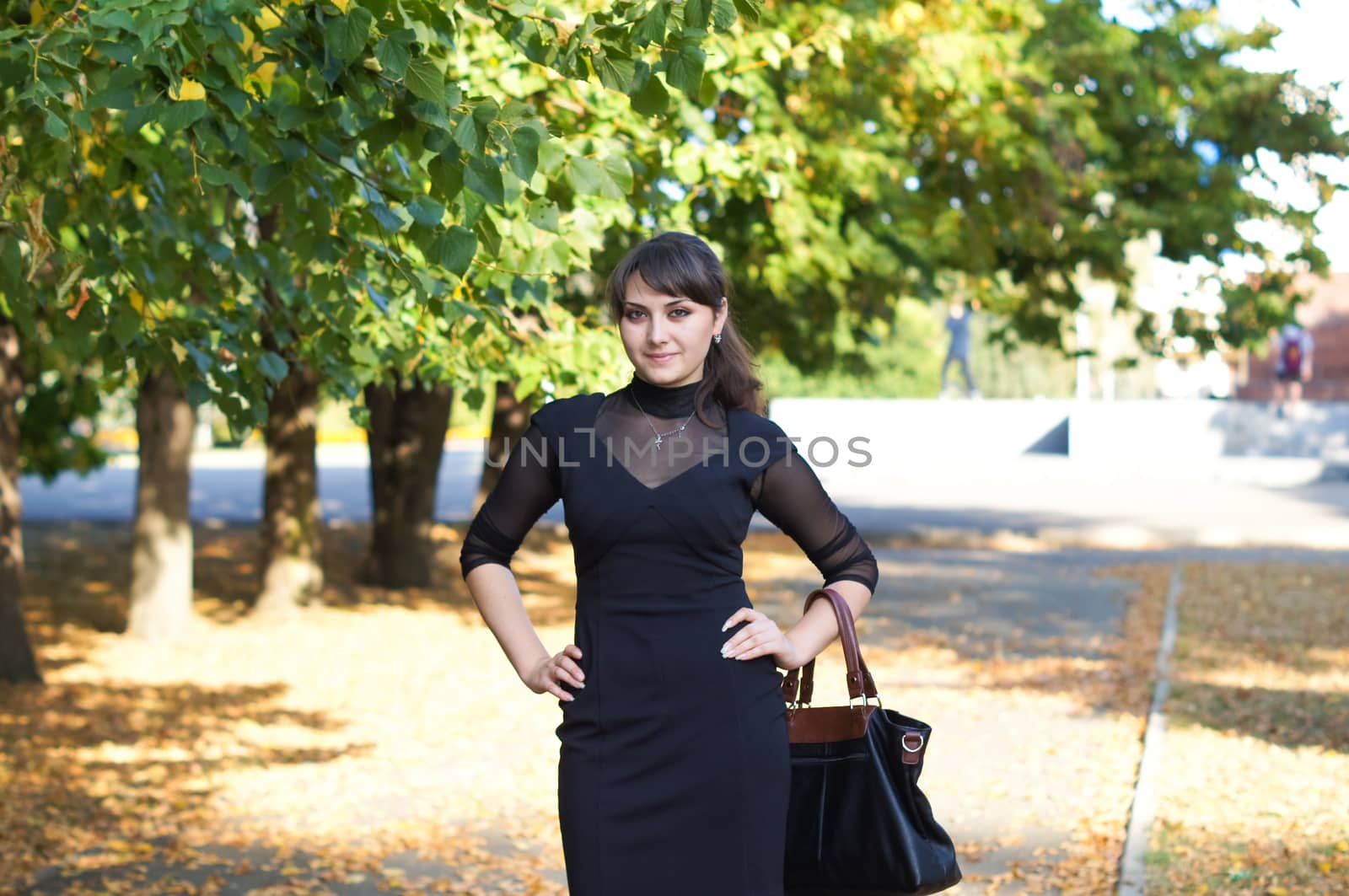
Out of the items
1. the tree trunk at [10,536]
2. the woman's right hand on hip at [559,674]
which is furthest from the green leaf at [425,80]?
the tree trunk at [10,536]

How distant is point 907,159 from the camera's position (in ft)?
42.6

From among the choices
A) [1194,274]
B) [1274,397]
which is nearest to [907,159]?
[1194,274]

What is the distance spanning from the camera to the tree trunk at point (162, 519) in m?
12.1

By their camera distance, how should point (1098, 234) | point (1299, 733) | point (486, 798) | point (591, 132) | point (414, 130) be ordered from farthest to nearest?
point (1098, 234), point (1299, 733), point (486, 798), point (591, 132), point (414, 130)

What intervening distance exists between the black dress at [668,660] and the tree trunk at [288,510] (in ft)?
36.5

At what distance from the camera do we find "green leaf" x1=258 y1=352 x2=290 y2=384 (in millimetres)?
4633

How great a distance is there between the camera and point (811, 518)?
285 centimetres

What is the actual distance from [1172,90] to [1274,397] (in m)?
37.9

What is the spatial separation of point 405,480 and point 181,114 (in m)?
12.1

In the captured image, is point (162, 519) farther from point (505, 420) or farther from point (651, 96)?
point (651, 96)

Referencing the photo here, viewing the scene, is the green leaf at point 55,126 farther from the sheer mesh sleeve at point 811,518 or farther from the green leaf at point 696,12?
the sheer mesh sleeve at point 811,518

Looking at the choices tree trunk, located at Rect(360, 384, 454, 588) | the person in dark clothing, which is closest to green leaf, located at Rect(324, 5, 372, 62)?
tree trunk, located at Rect(360, 384, 454, 588)

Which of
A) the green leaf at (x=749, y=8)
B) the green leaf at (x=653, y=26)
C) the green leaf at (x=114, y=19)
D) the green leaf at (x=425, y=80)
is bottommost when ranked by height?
the green leaf at (x=425, y=80)

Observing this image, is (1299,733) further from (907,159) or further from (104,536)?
(104,536)
